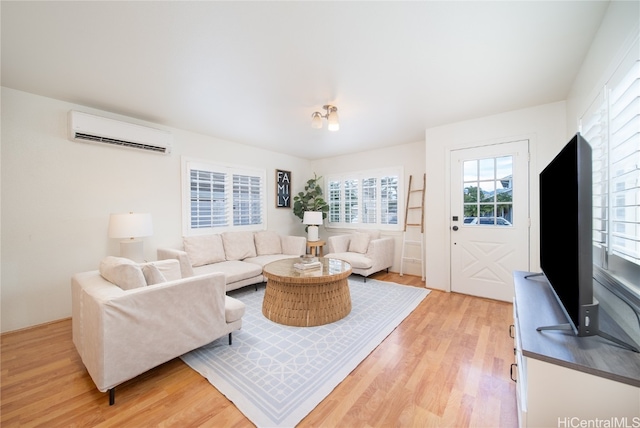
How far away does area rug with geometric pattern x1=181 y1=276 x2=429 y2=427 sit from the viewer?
5.15 feet

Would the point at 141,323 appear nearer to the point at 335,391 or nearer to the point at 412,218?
the point at 335,391

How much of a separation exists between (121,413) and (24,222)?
240cm

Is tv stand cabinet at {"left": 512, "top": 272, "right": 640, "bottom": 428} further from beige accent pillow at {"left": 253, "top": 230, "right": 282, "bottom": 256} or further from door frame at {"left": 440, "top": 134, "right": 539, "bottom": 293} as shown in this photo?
beige accent pillow at {"left": 253, "top": 230, "right": 282, "bottom": 256}

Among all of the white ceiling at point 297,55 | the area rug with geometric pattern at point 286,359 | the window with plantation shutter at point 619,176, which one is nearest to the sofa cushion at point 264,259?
the area rug with geometric pattern at point 286,359

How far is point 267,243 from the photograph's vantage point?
452 cm

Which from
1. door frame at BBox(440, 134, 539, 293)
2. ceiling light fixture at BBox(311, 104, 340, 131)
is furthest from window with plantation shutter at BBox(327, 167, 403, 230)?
ceiling light fixture at BBox(311, 104, 340, 131)

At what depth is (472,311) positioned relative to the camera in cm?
299

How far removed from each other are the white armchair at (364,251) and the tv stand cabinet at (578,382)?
3.00 metres

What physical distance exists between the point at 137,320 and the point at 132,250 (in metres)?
1.56

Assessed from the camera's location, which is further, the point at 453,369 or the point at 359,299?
the point at 359,299

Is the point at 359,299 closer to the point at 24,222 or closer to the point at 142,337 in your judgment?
the point at 142,337

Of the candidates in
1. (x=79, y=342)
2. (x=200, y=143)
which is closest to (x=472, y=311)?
(x=79, y=342)

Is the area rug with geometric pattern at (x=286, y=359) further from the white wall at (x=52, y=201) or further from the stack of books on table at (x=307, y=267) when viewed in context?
the white wall at (x=52, y=201)

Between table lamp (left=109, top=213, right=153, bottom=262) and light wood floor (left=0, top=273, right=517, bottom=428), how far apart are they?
92 centimetres
